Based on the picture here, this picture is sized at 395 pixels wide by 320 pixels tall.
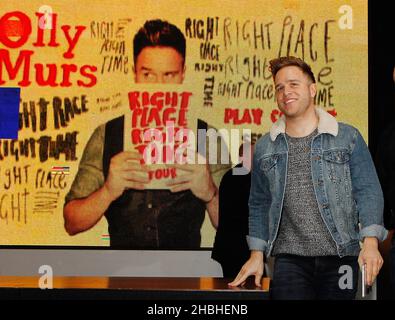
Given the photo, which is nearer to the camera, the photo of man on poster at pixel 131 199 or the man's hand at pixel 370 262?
the man's hand at pixel 370 262

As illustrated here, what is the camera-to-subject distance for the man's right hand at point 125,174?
4.64 metres

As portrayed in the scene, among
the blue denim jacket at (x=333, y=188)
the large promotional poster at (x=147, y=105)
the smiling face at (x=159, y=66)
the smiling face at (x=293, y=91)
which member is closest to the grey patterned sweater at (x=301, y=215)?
the blue denim jacket at (x=333, y=188)

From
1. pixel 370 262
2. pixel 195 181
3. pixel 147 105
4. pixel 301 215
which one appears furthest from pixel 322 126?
pixel 147 105

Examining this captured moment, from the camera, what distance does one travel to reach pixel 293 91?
10.5 feet

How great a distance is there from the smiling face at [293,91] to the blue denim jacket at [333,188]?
3.3 inches

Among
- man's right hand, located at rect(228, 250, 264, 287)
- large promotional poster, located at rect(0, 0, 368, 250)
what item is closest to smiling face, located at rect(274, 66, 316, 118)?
man's right hand, located at rect(228, 250, 264, 287)

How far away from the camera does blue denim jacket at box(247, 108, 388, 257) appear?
3068 mm

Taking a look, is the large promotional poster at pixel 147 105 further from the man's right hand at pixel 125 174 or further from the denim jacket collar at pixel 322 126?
the denim jacket collar at pixel 322 126

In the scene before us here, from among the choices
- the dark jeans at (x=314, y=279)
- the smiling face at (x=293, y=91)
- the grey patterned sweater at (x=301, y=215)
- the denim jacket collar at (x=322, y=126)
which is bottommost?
the dark jeans at (x=314, y=279)

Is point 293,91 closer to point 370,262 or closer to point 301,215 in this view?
point 301,215

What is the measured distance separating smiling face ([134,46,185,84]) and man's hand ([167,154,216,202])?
56cm
